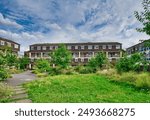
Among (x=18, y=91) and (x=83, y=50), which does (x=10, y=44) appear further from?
(x=18, y=91)

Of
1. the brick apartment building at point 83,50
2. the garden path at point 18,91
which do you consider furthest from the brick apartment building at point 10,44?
the garden path at point 18,91

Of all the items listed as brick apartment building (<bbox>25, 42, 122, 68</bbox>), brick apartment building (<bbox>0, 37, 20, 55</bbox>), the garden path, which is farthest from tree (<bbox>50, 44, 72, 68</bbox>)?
brick apartment building (<bbox>25, 42, 122, 68</bbox>)

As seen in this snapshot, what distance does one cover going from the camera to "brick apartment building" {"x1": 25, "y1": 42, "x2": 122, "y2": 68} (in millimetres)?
66500

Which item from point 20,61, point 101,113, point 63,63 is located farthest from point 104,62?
point 101,113

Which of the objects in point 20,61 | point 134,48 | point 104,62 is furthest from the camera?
point 134,48

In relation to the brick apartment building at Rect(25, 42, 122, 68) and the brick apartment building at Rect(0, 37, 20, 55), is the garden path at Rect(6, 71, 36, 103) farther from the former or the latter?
the brick apartment building at Rect(25, 42, 122, 68)

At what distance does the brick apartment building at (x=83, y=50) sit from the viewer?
218 ft

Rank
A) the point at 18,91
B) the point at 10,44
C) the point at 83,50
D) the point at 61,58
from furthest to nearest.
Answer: the point at 83,50
the point at 10,44
the point at 61,58
the point at 18,91

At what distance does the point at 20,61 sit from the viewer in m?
55.1

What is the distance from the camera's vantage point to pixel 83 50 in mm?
68688

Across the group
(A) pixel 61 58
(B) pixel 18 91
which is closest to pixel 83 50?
(A) pixel 61 58

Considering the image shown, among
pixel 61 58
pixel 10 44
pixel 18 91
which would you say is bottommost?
pixel 18 91

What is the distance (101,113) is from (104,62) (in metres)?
35.7

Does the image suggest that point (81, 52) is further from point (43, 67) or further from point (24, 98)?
point (24, 98)
